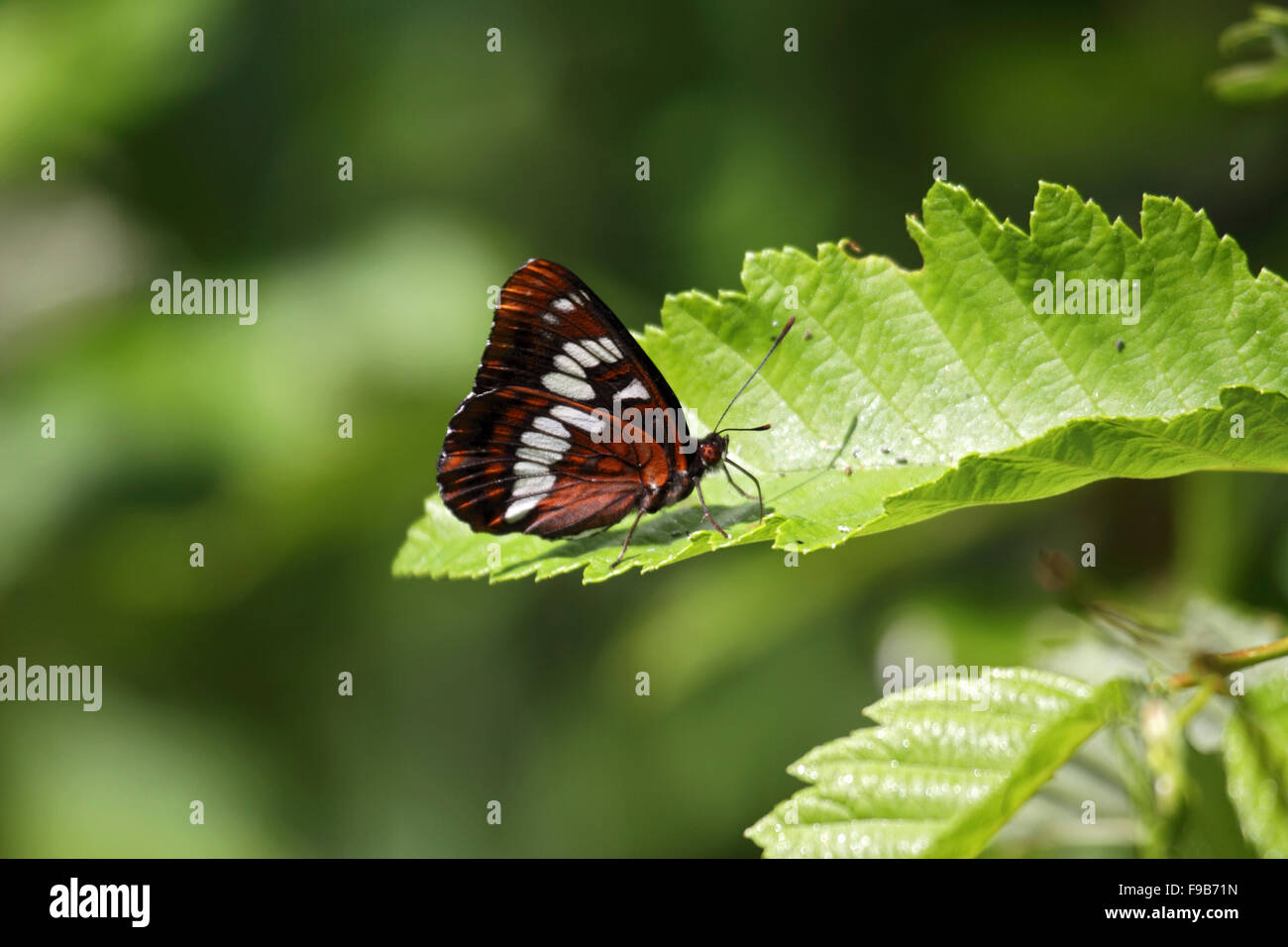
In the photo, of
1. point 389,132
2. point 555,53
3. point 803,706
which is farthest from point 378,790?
point 555,53

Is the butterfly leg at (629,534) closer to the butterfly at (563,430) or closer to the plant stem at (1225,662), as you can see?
the butterfly at (563,430)

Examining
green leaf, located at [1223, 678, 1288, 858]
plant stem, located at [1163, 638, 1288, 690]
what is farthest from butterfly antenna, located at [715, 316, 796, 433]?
green leaf, located at [1223, 678, 1288, 858]

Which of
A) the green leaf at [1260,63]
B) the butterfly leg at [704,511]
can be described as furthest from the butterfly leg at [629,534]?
the green leaf at [1260,63]

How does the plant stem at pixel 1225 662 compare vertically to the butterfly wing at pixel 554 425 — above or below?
below

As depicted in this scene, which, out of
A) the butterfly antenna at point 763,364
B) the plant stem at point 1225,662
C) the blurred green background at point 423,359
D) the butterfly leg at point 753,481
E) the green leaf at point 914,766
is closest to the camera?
the plant stem at point 1225,662

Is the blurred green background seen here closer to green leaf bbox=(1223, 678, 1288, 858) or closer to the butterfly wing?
the butterfly wing

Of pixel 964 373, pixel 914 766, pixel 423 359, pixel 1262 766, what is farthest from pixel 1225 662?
pixel 423 359

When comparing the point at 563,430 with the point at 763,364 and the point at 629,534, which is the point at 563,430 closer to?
the point at 629,534
